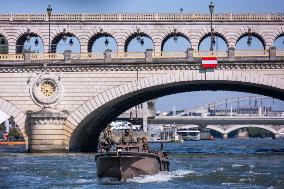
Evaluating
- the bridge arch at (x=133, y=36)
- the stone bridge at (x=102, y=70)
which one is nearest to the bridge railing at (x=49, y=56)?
the stone bridge at (x=102, y=70)

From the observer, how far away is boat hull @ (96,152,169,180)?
44.9 m

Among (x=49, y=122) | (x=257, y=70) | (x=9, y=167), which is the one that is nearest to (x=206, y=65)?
(x=257, y=70)

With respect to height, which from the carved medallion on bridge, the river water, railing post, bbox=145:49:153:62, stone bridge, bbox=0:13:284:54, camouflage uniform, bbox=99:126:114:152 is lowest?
the river water

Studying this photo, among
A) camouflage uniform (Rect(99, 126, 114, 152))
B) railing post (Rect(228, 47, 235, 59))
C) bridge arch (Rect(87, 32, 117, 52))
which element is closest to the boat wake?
camouflage uniform (Rect(99, 126, 114, 152))

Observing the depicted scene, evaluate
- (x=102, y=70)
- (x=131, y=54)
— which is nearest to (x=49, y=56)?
(x=102, y=70)

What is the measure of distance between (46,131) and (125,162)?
89.5 feet

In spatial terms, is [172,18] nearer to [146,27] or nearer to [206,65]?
[146,27]

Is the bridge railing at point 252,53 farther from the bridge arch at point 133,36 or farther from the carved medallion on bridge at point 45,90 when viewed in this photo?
the carved medallion on bridge at point 45,90

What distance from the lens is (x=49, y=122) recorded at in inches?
2798

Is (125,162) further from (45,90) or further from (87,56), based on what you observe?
(45,90)

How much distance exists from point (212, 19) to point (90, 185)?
1398 inches

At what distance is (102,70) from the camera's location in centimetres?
7225

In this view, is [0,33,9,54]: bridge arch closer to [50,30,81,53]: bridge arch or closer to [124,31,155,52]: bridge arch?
[50,30,81,53]: bridge arch

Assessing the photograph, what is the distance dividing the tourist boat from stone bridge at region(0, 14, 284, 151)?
24.9 meters
